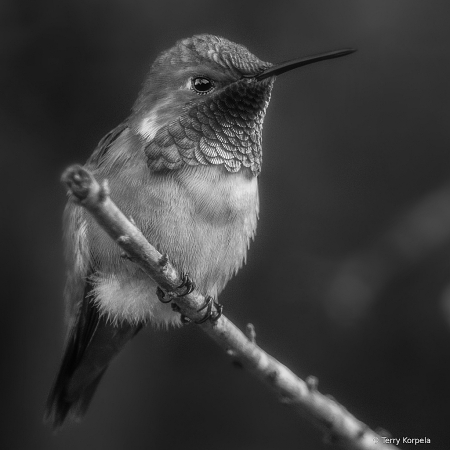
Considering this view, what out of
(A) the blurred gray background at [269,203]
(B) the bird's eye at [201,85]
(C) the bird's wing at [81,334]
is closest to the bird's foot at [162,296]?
(C) the bird's wing at [81,334]

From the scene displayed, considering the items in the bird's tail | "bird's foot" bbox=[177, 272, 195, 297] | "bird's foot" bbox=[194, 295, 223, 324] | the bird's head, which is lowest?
the bird's tail

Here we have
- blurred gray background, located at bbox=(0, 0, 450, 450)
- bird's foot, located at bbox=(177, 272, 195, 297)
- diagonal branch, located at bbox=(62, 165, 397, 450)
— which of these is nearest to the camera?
diagonal branch, located at bbox=(62, 165, 397, 450)

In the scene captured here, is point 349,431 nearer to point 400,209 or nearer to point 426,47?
point 400,209

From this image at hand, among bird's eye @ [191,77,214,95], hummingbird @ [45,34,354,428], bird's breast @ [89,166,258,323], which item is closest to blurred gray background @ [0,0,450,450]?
hummingbird @ [45,34,354,428]

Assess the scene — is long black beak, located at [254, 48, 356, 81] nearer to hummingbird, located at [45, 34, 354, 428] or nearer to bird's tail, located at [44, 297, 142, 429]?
hummingbird, located at [45, 34, 354, 428]

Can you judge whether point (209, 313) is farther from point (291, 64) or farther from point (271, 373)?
point (291, 64)

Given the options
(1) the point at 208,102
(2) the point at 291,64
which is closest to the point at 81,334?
(1) the point at 208,102

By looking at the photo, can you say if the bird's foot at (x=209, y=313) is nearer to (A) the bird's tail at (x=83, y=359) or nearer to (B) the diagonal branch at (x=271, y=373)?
(B) the diagonal branch at (x=271, y=373)
